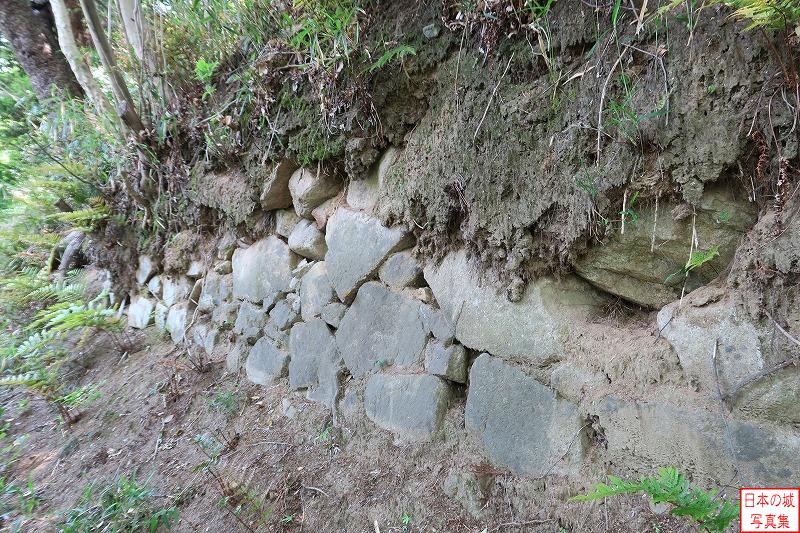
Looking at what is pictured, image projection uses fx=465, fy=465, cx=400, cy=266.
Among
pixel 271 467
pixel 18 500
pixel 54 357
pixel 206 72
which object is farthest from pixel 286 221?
pixel 54 357

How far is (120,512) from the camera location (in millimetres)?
2379

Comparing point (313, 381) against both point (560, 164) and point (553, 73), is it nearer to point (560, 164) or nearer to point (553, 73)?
point (560, 164)

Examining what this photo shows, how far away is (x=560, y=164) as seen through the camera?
1622mm

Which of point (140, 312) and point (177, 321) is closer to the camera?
A: point (177, 321)

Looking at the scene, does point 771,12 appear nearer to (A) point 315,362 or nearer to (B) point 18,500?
(A) point 315,362

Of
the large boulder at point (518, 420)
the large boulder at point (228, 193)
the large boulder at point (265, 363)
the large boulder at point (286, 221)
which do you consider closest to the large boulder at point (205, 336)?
the large boulder at point (265, 363)

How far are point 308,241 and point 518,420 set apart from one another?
1.59m

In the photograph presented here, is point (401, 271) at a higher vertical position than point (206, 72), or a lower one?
lower

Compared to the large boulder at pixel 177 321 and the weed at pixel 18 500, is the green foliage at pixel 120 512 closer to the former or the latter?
the weed at pixel 18 500

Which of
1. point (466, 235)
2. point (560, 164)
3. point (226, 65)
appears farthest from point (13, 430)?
point (560, 164)

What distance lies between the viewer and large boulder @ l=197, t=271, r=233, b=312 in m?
3.49

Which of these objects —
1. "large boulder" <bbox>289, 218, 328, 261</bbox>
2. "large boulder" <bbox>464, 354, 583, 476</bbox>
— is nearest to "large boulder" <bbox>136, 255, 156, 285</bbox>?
"large boulder" <bbox>289, 218, 328, 261</bbox>

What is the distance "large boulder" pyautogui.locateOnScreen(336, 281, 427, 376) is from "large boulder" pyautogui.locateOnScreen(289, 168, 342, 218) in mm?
640

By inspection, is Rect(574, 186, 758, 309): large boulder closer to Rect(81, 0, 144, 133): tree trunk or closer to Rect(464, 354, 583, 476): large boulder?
Rect(464, 354, 583, 476): large boulder
